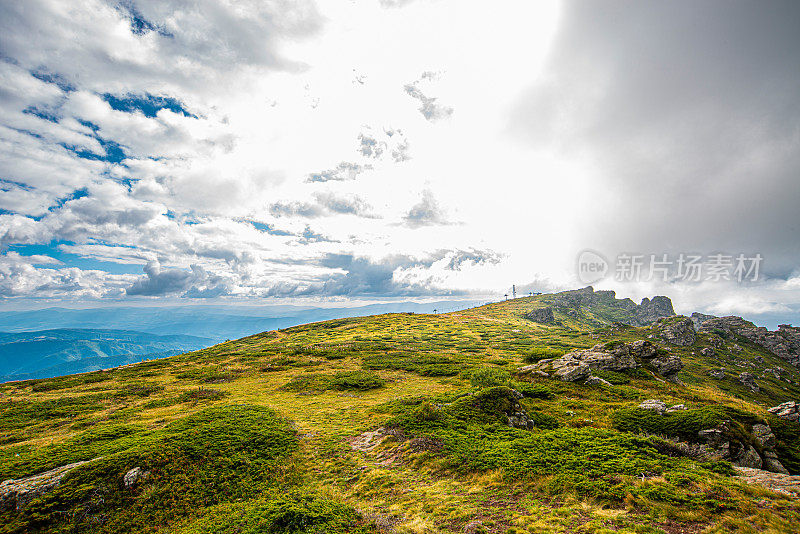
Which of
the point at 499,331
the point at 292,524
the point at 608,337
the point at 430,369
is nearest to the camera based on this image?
the point at 292,524

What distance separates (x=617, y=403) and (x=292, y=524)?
120 feet

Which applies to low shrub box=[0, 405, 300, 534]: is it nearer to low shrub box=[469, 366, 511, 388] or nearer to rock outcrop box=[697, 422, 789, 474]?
low shrub box=[469, 366, 511, 388]

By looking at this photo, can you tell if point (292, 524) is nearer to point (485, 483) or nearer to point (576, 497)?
point (485, 483)

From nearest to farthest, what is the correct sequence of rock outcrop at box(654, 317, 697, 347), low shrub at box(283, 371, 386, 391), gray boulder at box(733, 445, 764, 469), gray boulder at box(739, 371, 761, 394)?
gray boulder at box(733, 445, 764, 469), low shrub at box(283, 371, 386, 391), gray boulder at box(739, 371, 761, 394), rock outcrop at box(654, 317, 697, 347)

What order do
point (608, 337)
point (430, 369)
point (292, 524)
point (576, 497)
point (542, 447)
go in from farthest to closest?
1. point (608, 337)
2. point (430, 369)
3. point (542, 447)
4. point (576, 497)
5. point (292, 524)

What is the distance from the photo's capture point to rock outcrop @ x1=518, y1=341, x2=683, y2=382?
147 ft

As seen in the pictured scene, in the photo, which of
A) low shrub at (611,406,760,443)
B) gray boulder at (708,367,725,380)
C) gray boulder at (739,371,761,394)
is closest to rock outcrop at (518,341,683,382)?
low shrub at (611,406,760,443)

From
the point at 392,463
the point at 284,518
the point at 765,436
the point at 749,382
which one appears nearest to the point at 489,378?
the point at 392,463

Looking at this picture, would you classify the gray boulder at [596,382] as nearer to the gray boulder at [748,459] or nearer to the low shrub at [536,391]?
the low shrub at [536,391]

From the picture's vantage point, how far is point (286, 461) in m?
23.9

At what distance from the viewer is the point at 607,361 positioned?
48.9m

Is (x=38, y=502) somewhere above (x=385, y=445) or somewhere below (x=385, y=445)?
above

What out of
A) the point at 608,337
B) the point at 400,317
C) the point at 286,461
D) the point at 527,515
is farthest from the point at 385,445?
the point at 608,337

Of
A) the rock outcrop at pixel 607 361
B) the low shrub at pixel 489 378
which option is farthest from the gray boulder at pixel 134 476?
the rock outcrop at pixel 607 361
